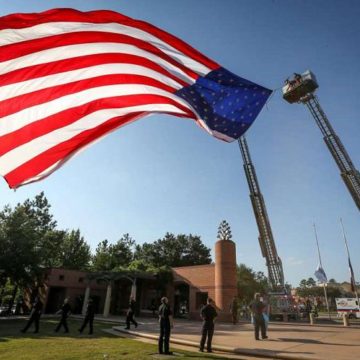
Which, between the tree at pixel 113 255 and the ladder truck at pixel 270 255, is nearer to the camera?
the ladder truck at pixel 270 255

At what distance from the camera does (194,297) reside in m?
35.1

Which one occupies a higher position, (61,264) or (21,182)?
(61,264)

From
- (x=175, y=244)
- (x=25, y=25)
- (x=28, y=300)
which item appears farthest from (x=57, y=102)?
(x=175, y=244)

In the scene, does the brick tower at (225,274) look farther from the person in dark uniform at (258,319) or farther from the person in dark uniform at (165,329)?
the person in dark uniform at (165,329)

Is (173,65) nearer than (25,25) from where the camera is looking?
No

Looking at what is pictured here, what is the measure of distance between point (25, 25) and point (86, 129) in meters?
2.01

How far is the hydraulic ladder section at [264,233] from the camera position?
3484 cm

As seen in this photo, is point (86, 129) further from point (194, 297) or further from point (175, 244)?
point (175, 244)

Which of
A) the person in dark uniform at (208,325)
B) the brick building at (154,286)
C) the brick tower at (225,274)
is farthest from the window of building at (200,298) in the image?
the person in dark uniform at (208,325)

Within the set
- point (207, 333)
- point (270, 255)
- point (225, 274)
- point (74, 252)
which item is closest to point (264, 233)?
point (270, 255)

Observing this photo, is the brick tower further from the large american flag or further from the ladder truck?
the large american flag

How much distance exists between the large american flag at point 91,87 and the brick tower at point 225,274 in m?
26.9

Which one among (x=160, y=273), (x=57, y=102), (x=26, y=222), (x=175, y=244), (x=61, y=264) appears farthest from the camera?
(x=175, y=244)

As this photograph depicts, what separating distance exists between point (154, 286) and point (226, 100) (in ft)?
120
